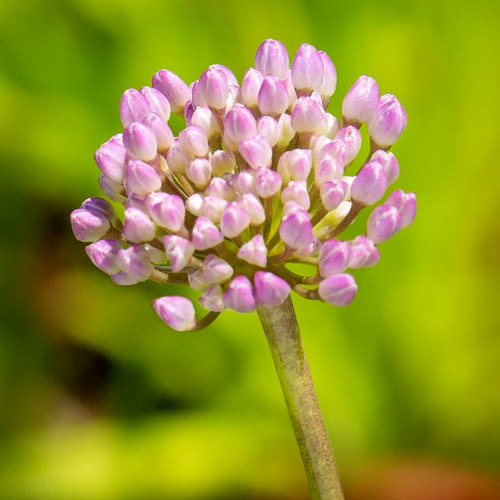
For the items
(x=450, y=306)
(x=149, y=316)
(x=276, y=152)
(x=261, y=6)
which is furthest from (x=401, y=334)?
(x=276, y=152)

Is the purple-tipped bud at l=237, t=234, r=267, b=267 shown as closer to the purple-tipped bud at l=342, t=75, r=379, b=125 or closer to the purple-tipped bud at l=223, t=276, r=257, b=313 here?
the purple-tipped bud at l=223, t=276, r=257, b=313

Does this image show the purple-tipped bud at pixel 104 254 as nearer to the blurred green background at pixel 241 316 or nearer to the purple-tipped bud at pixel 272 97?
the purple-tipped bud at pixel 272 97

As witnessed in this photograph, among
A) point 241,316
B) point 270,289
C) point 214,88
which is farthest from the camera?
point 241,316

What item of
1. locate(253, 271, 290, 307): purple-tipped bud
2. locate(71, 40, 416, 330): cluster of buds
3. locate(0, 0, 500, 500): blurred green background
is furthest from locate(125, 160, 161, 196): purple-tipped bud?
locate(0, 0, 500, 500): blurred green background

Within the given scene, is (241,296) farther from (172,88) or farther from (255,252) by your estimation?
(172,88)

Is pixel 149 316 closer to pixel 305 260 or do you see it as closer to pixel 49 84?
pixel 49 84

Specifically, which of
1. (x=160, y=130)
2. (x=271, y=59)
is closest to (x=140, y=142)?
(x=160, y=130)
